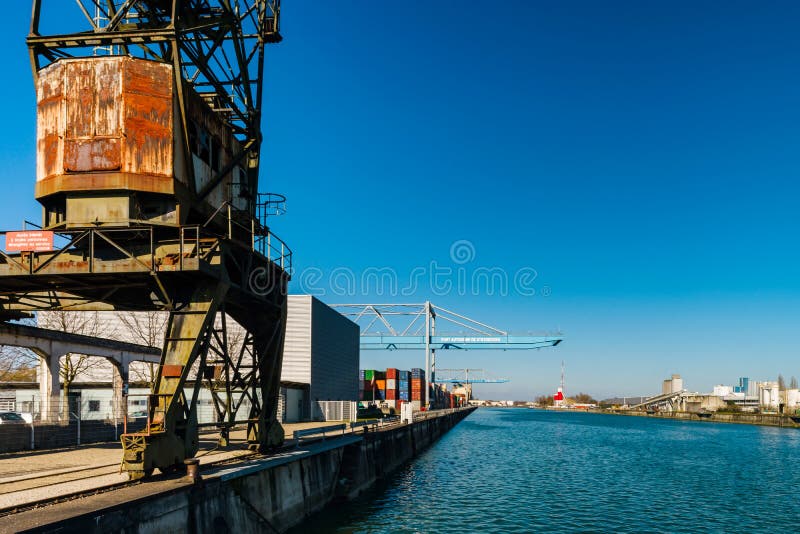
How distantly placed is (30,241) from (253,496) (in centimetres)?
967

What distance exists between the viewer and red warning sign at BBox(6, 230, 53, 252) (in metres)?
16.2

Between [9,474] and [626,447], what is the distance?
→ 60.4 metres

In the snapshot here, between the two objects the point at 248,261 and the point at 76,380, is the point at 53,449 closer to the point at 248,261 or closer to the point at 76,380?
the point at 248,261

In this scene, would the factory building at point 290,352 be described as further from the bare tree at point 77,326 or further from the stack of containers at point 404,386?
the stack of containers at point 404,386

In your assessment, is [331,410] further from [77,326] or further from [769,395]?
[769,395]

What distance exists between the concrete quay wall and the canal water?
1121 mm

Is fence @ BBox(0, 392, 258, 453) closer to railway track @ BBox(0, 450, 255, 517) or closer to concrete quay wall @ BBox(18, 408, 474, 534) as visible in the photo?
concrete quay wall @ BBox(18, 408, 474, 534)

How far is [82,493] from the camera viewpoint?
13172mm


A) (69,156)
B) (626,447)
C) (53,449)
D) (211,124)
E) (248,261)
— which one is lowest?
(626,447)

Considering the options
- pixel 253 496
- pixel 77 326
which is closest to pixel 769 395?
pixel 77 326

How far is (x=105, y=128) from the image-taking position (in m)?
17.2

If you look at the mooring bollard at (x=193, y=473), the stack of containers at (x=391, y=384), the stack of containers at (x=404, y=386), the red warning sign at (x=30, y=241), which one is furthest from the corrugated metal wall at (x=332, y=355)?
the mooring bollard at (x=193, y=473)

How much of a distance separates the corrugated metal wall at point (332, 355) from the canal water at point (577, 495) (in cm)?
1251

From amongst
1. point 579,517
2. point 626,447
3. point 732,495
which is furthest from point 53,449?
point 626,447
